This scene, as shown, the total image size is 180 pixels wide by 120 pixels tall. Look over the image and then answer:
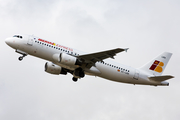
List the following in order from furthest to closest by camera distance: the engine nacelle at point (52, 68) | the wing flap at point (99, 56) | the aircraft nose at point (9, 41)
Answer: the engine nacelle at point (52, 68) → the aircraft nose at point (9, 41) → the wing flap at point (99, 56)

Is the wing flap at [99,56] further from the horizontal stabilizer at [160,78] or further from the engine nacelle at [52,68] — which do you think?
the horizontal stabilizer at [160,78]

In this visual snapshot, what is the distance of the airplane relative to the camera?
4284 centimetres

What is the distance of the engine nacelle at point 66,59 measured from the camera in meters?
42.4

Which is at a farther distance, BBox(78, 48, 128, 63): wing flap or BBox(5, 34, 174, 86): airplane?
BBox(5, 34, 174, 86): airplane

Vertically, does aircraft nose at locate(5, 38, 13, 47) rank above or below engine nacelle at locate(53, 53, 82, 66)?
above

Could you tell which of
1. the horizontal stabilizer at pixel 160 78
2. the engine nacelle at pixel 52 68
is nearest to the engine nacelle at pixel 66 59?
the engine nacelle at pixel 52 68

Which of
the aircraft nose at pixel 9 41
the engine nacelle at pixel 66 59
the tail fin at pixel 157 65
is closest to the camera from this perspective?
the engine nacelle at pixel 66 59

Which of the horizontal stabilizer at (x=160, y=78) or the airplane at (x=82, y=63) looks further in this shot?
the horizontal stabilizer at (x=160, y=78)

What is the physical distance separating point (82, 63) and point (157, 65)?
529 inches

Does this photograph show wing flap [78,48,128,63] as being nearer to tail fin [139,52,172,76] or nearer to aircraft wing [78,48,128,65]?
aircraft wing [78,48,128,65]

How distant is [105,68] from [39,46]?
32.1 ft

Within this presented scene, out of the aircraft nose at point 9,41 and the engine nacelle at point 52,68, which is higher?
the aircraft nose at point 9,41

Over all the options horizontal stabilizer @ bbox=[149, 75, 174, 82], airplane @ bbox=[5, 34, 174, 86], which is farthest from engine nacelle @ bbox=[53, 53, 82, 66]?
horizontal stabilizer @ bbox=[149, 75, 174, 82]

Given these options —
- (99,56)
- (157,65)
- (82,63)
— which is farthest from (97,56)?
(157,65)
